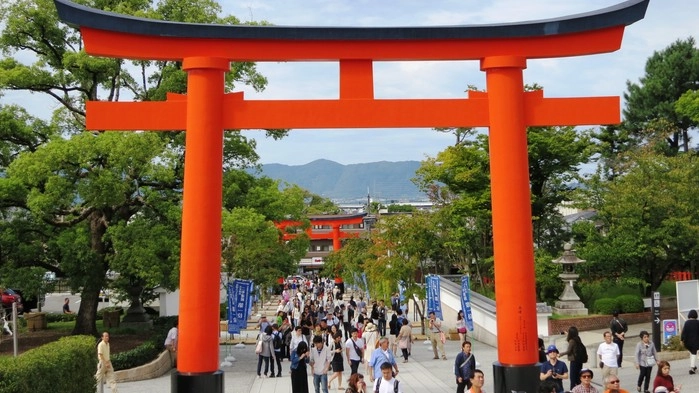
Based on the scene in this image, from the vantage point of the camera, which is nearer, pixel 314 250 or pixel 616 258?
pixel 616 258

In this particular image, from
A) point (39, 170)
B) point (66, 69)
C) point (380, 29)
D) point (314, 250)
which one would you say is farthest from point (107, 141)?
point (314, 250)

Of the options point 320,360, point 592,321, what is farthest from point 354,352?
point 592,321

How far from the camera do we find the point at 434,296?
24359 millimetres

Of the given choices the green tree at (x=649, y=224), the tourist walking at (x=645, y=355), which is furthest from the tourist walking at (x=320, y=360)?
the green tree at (x=649, y=224)

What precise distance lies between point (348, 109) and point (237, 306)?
461 inches

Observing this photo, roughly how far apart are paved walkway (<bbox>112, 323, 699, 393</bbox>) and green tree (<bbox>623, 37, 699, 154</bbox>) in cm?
2227

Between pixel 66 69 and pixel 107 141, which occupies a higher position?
pixel 66 69

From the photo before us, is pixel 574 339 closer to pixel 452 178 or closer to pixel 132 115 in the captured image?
pixel 132 115

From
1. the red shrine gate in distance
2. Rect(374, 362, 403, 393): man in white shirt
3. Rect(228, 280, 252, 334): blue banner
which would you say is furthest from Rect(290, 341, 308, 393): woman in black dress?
Rect(228, 280, 252, 334): blue banner

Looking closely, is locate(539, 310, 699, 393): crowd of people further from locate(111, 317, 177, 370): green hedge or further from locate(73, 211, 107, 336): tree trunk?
locate(73, 211, 107, 336): tree trunk

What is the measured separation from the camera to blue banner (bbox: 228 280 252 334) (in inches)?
856

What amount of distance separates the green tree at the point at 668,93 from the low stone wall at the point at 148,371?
30.4 meters

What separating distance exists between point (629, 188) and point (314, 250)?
6483 cm

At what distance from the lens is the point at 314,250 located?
3511 inches
